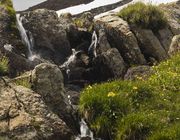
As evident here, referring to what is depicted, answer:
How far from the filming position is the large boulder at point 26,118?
15422 mm

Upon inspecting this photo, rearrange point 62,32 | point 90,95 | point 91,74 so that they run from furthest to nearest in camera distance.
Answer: point 62,32 < point 91,74 < point 90,95

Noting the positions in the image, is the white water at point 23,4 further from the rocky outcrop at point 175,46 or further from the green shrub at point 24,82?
the green shrub at point 24,82

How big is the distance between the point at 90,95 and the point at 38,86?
6.25ft

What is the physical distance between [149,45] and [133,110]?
10776 mm

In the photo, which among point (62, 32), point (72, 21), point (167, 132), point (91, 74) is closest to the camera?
point (167, 132)

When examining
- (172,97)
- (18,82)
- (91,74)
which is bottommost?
(91,74)

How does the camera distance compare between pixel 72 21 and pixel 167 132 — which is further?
pixel 72 21

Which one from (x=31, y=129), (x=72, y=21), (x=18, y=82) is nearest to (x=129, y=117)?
(x=31, y=129)

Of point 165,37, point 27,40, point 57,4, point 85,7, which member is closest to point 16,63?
point 27,40

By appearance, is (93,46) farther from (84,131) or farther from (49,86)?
(84,131)

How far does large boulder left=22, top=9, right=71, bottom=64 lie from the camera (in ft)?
88.7

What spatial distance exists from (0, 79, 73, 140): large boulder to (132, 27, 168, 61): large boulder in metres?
11.2

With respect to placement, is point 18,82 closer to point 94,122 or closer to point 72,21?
point 94,122

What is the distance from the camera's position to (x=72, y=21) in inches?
1161
